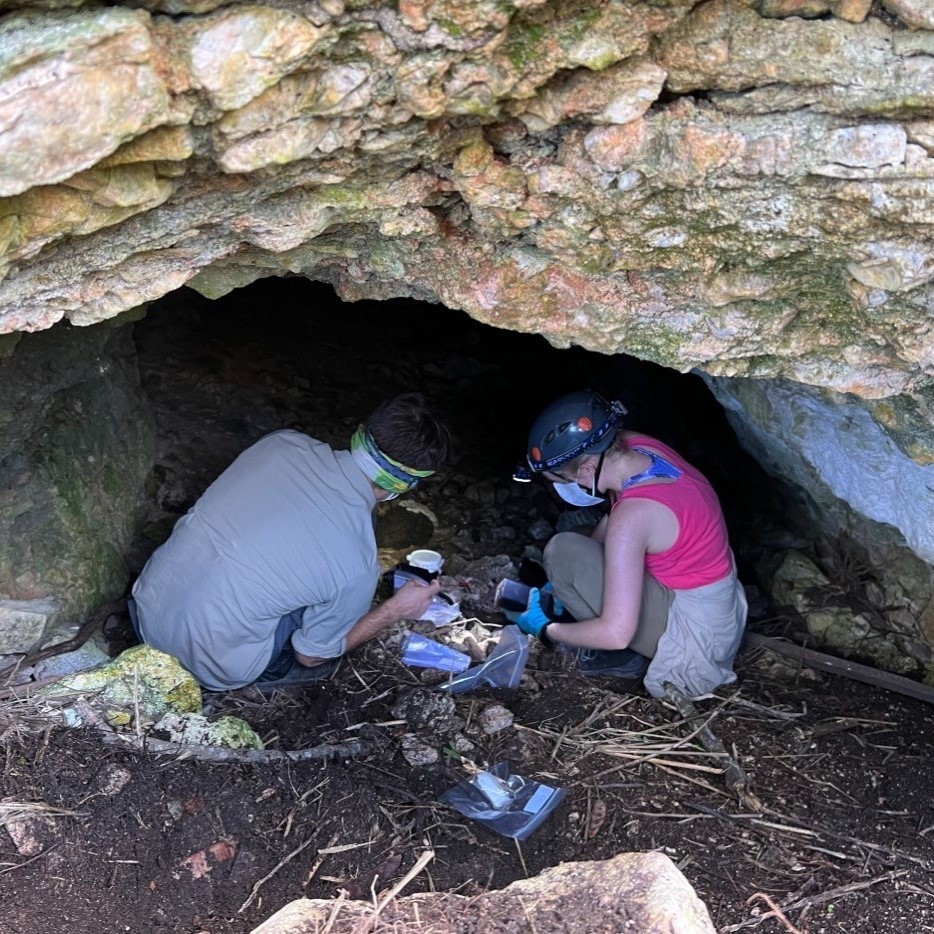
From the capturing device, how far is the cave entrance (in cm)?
533

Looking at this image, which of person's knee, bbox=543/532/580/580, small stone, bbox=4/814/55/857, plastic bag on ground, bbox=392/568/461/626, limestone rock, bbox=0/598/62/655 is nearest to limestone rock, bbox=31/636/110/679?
limestone rock, bbox=0/598/62/655

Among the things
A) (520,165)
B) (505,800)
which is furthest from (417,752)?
(520,165)

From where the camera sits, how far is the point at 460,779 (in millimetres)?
3658

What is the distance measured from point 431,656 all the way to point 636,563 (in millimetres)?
1033

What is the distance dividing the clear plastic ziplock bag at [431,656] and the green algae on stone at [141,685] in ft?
3.36

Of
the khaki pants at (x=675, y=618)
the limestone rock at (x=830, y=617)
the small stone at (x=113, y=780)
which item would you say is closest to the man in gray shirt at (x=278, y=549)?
the small stone at (x=113, y=780)

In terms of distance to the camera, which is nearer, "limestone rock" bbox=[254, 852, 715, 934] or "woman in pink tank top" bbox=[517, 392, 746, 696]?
"limestone rock" bbox=[254, 852, 715, 934]

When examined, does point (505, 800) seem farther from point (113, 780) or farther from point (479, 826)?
point (113, 780)

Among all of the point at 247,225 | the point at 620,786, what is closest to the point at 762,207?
the point at 247,225

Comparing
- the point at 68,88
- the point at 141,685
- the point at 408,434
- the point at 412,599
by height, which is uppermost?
the point at 68,88

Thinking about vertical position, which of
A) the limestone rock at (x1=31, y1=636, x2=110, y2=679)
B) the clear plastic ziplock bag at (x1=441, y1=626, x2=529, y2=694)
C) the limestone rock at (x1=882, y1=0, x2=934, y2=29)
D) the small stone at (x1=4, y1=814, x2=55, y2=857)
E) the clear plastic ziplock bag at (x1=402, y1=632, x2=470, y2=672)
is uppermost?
the limestone rock at (x1=882, y1=0, x2=934, y2=29)

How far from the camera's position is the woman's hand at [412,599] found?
4387mm

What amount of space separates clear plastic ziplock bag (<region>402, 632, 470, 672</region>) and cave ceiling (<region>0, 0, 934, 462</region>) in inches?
75.4

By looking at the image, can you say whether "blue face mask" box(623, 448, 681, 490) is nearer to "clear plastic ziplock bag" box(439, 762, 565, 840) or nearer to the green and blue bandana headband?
the green and blue bandana headband
